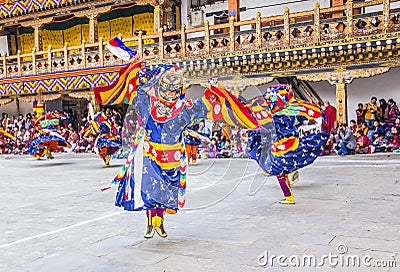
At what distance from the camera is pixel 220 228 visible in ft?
15.0

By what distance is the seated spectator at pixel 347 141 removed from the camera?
12.0 meters

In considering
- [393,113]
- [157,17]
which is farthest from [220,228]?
[157,17]

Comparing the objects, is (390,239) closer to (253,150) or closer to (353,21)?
(253,150)

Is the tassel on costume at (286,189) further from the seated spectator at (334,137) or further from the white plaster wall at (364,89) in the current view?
the white plaster wall at (364,89)

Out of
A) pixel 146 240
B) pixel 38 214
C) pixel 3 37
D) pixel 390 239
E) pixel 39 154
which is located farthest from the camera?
pixel 3 37

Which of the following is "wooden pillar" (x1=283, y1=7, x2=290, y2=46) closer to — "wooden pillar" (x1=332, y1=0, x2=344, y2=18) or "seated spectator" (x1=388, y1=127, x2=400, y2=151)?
"wooden pillar" (x1=332, y1=0, x2=344, y2=18)

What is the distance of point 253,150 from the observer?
5.96 meters

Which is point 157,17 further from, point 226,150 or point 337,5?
point 337,5

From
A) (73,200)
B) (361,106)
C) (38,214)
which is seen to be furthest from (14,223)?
(361,106)

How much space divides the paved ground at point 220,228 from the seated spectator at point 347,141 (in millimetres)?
4014

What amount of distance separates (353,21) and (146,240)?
31.9ft

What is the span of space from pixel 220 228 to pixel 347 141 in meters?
8.31

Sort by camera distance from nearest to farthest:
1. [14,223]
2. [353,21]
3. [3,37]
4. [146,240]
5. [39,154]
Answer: [146,240] → [14,223] → [353,21] → [39,154] → [3,37]

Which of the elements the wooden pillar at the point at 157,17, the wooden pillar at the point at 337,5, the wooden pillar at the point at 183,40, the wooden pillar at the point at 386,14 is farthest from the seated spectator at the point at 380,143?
the wooden pillar at the point at 157,17
